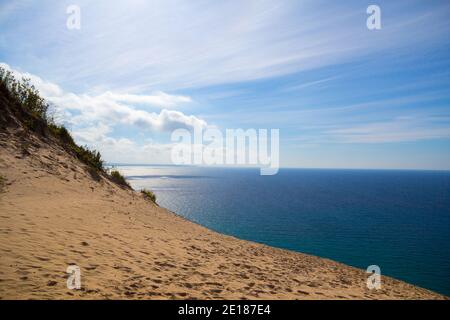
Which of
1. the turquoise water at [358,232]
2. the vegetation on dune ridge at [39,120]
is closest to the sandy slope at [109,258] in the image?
the vegetation on dune ridge at [39,120]

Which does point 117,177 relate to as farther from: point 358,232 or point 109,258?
point 358,232

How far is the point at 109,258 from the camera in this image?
9445 mm

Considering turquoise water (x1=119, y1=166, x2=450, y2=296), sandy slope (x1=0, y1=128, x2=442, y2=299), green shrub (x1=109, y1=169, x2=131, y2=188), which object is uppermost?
green shrub (x1=109, y1=169, x2=131, y2=188)

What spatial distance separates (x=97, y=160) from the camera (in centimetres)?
2919

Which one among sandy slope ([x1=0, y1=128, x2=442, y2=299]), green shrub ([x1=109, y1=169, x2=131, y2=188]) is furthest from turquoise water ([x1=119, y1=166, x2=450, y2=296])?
sandy slope ([x1=0, y1=128, x2=442, y2=299])

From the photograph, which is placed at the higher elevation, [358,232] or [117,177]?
[117,177]

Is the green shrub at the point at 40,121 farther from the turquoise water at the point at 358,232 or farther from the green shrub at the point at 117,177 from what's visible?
the turquoise water at the point at 358,232

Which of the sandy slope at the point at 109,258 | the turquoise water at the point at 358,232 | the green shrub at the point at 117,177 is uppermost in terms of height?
the green shrub at the point at 117,177

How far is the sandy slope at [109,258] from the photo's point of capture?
7.18 meters

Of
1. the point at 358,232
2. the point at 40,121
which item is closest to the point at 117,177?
the point at 40,121

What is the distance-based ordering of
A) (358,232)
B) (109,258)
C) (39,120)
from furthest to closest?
(358,232), (39,120), (109,258)

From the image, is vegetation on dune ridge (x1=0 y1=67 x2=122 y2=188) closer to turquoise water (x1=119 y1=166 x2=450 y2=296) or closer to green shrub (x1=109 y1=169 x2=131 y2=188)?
green shrub (x1=109 y1=169 x2=131 y2=188)

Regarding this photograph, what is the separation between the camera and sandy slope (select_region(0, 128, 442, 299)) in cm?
718
